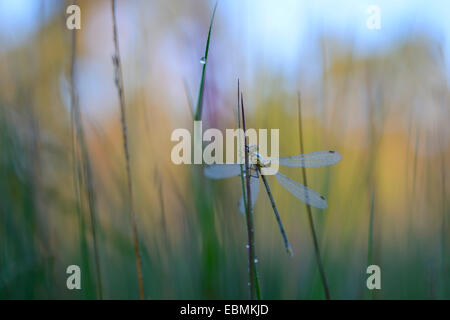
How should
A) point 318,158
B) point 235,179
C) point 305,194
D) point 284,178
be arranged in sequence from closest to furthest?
point 305,194, point 318,158, point 284,178, point 235,179

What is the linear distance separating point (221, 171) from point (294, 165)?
0.56 ft

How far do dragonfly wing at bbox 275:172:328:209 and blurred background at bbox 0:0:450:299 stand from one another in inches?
5.5

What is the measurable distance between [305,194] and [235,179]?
0.46 m

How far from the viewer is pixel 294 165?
0.74 metres

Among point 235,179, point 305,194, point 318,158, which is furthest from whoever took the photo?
point 235,179

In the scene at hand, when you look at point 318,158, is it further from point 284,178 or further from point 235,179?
point 235,179

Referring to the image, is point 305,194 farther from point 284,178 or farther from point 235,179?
point 235,179

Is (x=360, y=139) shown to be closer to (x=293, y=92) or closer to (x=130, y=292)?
(x=293, y=92)

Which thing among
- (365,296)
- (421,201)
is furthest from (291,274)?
(421,201)

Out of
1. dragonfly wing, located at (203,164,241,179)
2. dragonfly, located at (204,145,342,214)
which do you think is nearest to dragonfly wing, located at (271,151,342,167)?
dragonfly, located at (204,145,342,214)

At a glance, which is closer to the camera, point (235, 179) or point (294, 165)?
point (294, 165)

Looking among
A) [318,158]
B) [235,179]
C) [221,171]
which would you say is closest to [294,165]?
[318,158]

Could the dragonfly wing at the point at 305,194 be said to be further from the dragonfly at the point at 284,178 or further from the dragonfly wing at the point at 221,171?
the dragonfly wing at the point at 221,171

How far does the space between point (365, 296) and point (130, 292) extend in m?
0.65
